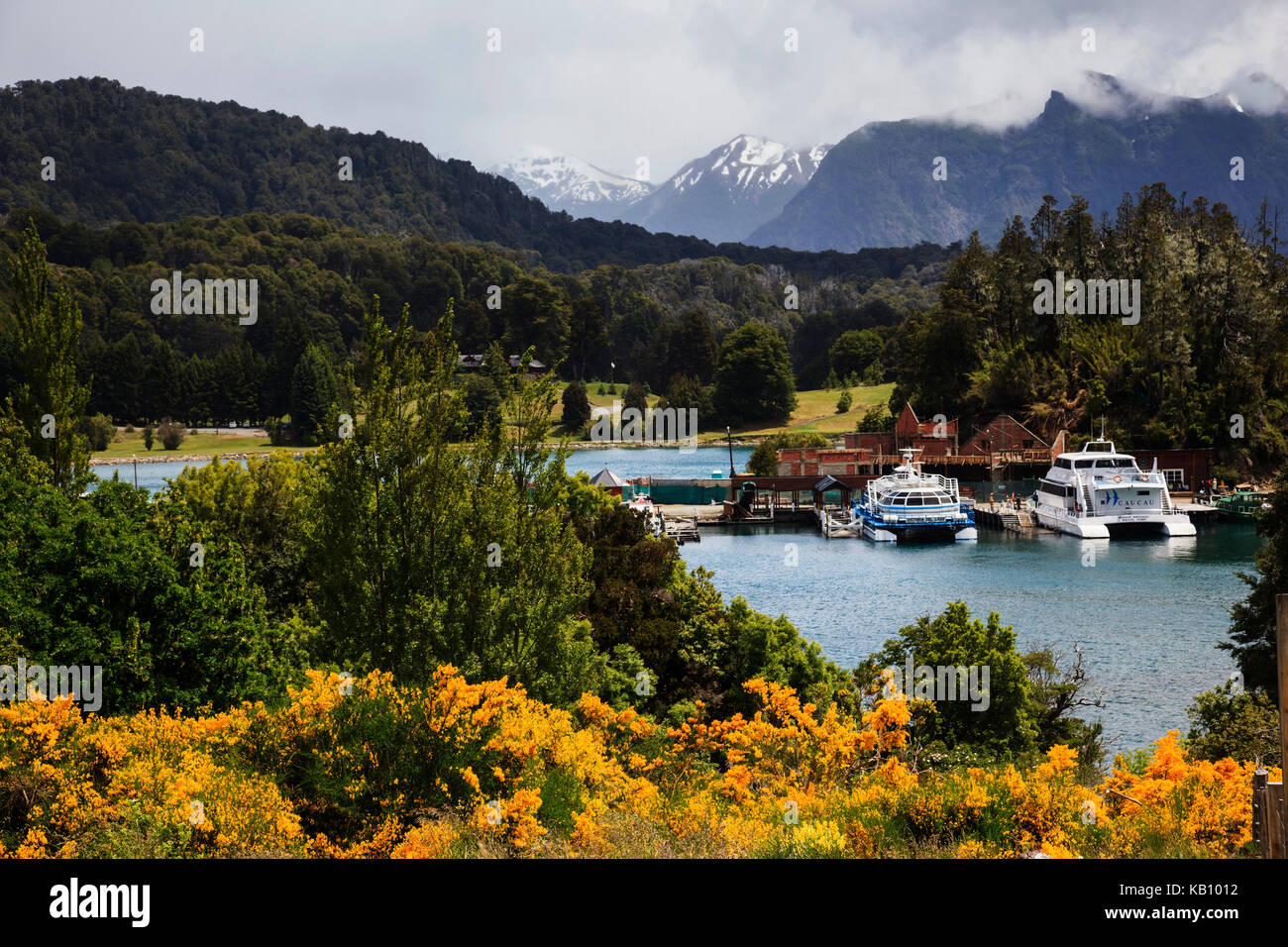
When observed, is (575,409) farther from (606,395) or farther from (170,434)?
(170,434)

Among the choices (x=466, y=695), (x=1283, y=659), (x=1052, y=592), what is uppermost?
(x=1283, y=659)

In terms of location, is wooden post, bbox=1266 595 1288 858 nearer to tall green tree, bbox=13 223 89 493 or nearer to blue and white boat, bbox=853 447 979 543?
tall green tree, bbox=13 223 89 493

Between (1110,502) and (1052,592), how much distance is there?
18171 millimetres

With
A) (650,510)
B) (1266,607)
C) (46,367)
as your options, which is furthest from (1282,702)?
(650,510)

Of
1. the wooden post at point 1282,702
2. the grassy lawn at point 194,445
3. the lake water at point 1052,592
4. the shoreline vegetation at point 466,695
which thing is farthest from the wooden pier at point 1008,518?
the grassy lawn at point 194,445

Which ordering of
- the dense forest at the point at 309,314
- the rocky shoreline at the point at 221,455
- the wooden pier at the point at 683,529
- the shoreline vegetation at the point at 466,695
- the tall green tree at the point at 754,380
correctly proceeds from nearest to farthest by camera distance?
1. the shoreline vegetation at the point at 466,695
2. the wooden pier at the point at 683,529
3. the rocky shoreline at the point at 221,455
4. the dense forest at the point at 309,314
5. the tall green tree at the point at 754,380

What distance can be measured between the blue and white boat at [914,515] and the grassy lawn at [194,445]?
61287 millimetres

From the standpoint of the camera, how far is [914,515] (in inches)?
2196

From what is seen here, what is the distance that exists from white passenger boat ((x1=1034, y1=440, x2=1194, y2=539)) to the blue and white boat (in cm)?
503

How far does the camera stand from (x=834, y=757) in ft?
33.2

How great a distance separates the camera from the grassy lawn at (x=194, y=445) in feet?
303

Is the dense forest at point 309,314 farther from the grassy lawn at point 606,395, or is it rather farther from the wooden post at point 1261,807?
the wooden post at point 1261,807
